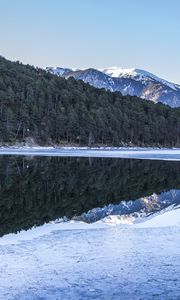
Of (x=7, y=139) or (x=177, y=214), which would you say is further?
(x=7, y=139)

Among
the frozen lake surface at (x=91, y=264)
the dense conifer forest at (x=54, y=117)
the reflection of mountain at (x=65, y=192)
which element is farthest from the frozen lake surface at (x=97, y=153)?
the frozen lake surface at (x=91, y=264)

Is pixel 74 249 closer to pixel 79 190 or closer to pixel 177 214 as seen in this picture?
pixel 177 214

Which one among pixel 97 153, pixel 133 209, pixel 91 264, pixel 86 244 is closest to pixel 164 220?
pixel 133 209

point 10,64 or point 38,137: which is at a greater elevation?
point 10,64

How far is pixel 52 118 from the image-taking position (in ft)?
528

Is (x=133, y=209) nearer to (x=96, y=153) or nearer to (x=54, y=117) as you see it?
(x=96, y=153)

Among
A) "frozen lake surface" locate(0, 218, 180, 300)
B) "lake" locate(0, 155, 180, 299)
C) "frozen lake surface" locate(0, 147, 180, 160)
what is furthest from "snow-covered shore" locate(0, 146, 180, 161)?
"frozen lake surface" locate(0, 218, 180, 300)

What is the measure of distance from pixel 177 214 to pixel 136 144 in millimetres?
168402

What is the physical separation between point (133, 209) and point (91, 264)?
11.2 m

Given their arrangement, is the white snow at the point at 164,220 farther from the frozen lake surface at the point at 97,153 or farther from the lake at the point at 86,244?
the frozen lake surface at the point at 97,153

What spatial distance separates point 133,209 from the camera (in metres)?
22.6

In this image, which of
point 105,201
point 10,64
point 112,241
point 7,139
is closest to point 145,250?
point 112,241

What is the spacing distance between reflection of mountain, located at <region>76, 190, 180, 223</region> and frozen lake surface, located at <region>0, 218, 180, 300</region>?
314 centimetres

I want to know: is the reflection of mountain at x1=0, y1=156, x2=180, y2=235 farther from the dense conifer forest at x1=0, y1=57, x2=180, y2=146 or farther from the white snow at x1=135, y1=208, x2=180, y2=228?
the dense conifer forest at x1=0, y1=57, x2=180, y2=146
